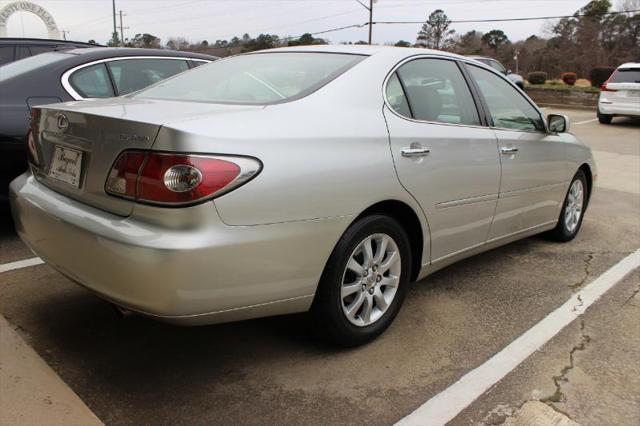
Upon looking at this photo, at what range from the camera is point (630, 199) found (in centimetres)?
671

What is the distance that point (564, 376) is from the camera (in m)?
2.68

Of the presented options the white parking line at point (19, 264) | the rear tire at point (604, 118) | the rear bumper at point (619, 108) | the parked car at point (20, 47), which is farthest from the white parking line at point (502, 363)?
the rear tire at point (604, 118)

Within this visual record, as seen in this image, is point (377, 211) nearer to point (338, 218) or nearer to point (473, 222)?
point (338, 218)

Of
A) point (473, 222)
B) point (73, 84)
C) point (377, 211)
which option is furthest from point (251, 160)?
point (73, 84)

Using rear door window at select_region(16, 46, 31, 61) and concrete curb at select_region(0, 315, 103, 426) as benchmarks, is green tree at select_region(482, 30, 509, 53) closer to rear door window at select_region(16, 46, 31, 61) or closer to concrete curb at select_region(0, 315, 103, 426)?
rear door window at select_region(16, 46, 31, 61)

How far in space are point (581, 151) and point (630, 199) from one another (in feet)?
8.40

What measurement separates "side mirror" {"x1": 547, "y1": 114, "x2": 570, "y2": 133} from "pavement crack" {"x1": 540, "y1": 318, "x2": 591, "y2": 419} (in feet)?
5.30

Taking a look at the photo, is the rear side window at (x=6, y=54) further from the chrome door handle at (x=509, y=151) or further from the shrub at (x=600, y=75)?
the shrub at (x=600, y=75)

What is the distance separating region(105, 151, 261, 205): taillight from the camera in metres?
2.09

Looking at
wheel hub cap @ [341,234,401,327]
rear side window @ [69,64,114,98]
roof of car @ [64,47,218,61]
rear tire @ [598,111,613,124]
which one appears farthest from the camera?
rear tire @ [598,111,613,124]

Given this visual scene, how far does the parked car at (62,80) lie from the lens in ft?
13.2

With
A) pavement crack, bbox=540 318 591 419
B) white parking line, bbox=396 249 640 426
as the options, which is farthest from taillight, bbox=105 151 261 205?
pavement crack, bbox=540 318 591 419

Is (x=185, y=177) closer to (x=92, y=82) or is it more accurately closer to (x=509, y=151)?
(x=509, y=151)

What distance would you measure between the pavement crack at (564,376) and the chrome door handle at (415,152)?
1.27m
